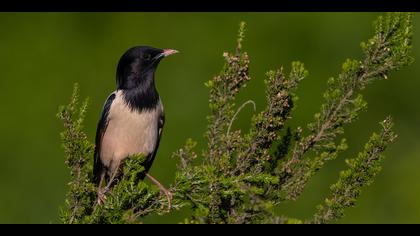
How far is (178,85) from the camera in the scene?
1167 centimetres

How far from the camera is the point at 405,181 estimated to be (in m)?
10.4

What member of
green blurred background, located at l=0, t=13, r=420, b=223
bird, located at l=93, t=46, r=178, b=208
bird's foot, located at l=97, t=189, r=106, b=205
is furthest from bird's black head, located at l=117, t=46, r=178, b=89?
green blurred background, located at l=0, t=13, r=420, b=223

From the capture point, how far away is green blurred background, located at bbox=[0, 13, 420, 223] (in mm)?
10336

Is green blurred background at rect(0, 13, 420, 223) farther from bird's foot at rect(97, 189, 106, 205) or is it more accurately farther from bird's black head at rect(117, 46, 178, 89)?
bird's foot at rect(97, 189, 106, 205)

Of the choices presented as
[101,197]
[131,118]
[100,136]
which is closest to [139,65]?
[131,118]

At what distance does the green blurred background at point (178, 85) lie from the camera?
10336 millimetres

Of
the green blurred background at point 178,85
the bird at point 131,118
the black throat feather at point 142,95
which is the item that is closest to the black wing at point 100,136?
the bird at point 131,118

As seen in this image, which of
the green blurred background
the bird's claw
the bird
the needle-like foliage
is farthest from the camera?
the green blurred background

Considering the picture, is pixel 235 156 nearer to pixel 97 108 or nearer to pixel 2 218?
pixel 2 218

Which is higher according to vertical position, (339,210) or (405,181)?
(405,181)

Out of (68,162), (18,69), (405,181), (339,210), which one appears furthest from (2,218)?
(339,210)

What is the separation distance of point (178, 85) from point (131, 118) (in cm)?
495

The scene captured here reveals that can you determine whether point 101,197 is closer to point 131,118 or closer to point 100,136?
point 131,118

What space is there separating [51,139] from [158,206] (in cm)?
681
